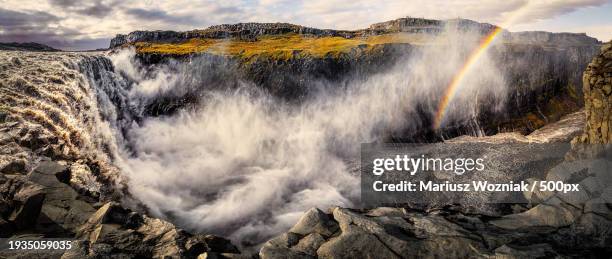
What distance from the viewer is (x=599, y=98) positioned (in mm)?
16500

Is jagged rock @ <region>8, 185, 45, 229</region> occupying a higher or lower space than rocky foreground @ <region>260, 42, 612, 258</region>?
higher

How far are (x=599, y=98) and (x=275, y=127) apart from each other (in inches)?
927

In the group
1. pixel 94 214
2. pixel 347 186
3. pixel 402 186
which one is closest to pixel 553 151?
pixel 402 186

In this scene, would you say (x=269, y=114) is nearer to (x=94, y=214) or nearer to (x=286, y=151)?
(x=286, y=151)

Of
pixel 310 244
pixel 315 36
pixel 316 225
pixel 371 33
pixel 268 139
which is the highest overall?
pixel 371 33

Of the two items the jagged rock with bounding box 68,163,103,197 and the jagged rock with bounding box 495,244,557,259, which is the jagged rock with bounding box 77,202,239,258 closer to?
the jagged rock with bounding box 68,163,103,197

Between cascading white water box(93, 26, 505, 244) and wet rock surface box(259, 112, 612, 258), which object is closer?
wet rock surface box(259, 112, 612, 258)

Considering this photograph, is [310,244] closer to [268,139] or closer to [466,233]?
[466,233]

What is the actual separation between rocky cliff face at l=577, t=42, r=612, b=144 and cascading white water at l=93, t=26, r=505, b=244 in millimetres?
12861

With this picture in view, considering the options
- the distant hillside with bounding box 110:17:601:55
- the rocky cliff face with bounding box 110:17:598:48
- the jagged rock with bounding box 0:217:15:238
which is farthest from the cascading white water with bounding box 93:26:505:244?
the rocky cliff face with bounding box 110:17:598:48

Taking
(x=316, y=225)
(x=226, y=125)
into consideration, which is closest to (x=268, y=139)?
(x=226, y=125)

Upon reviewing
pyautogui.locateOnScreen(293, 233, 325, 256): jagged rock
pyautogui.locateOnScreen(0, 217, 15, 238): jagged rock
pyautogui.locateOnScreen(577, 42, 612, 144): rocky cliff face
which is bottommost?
pyautogui.locateOnScreen(293, 233, 325, 256): jagged rock

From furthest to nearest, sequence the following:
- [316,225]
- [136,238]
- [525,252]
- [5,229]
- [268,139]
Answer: [268,139] < [316,225] < [136,238] < [5,229] < [525,252]

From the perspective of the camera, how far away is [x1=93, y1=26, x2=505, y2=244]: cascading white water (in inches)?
1047
